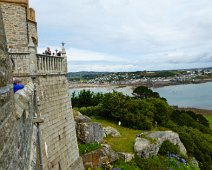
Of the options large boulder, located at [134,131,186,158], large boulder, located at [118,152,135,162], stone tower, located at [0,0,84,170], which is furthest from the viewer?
large boulder, located at [134,131,186,158]

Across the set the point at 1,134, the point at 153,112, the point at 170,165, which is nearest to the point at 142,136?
the point at 170,165

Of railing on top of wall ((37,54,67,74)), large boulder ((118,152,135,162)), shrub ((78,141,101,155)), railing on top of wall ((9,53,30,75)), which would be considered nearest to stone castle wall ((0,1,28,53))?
railing on top of wall ((37,54,67,74))

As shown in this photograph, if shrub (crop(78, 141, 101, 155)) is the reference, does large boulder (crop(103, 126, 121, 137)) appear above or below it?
below

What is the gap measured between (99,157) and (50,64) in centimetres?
992

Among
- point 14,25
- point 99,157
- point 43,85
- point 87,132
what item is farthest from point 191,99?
point 43,85

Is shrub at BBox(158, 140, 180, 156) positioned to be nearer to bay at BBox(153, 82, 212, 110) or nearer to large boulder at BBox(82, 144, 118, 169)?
large boulder at BBox(82, 144, 118, 169)

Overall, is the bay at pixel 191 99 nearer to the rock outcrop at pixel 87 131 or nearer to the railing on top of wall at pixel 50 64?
the rock outcrop at pixel 87 131

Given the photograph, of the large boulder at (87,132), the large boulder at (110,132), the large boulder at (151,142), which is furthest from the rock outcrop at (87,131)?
the large boulder at (151,142)

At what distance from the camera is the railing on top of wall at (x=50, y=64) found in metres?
12.7

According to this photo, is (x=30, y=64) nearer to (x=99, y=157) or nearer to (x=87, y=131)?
(x=99, y=157)

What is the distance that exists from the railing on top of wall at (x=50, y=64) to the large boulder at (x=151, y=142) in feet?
40.7

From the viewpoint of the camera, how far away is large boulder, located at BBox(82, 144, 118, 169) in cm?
2053

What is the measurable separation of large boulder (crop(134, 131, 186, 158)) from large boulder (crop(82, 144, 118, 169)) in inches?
122

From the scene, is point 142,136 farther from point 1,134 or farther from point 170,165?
point 1,134
